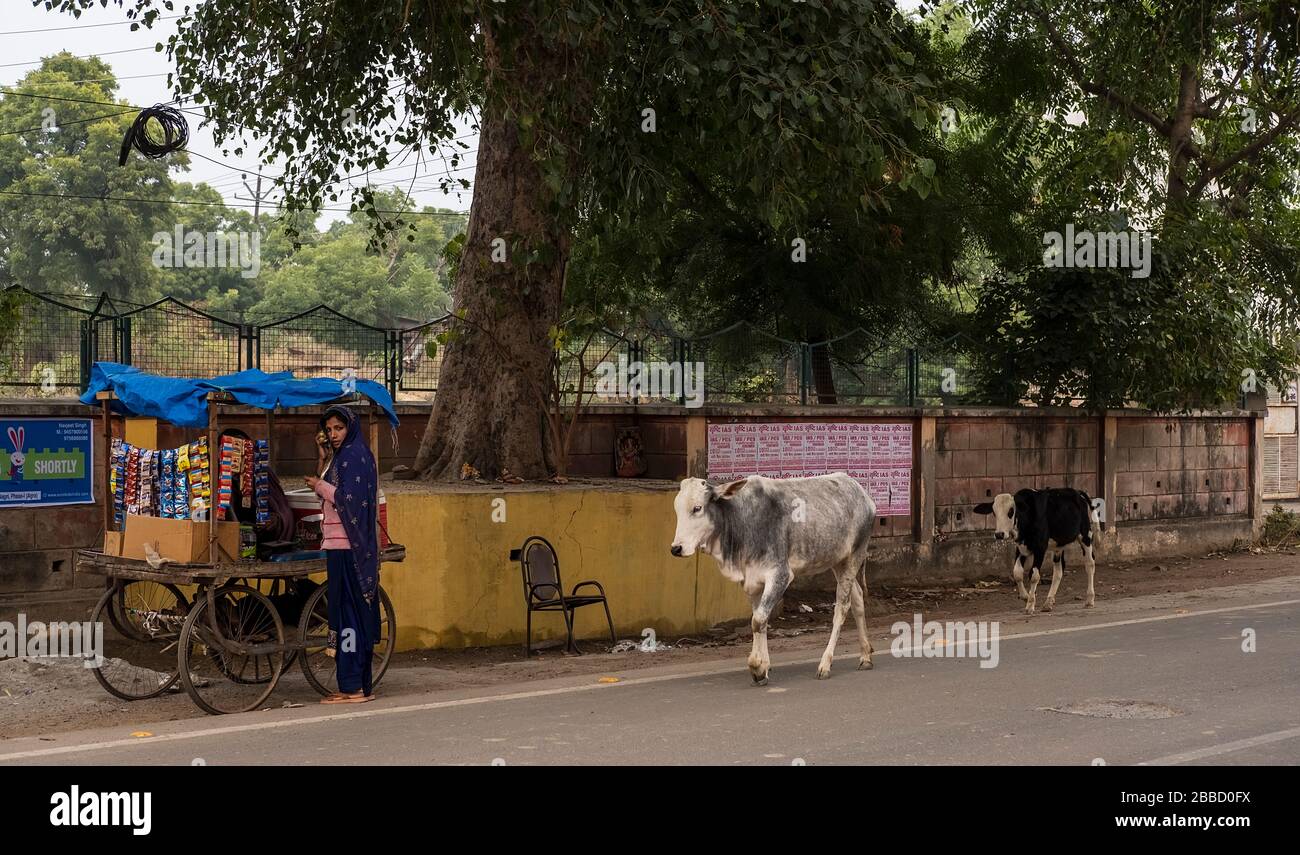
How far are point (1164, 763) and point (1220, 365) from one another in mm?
13960

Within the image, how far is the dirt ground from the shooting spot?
8.98 metres

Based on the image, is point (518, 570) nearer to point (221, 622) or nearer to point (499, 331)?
point (499, 331)

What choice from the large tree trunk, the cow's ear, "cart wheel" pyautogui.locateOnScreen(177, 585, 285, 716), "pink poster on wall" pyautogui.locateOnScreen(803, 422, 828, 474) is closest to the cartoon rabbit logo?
"cart wheel" pyautogui.locateOnScreen(177, 585, 285, 716)

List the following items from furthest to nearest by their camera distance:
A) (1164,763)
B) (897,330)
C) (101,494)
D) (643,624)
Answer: (897,330) < (643,624) < (101,494) < (1164,763)

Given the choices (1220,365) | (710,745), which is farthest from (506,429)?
(1220,365)

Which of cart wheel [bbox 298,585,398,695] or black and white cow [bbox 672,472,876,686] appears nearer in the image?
cart wheel [bbox 298,585,398,695]

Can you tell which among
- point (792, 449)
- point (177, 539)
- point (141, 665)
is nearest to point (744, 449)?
point (792, 449)

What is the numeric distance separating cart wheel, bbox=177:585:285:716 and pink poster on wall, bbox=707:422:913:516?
20.6 feet

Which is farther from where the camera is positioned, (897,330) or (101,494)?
(897,330)

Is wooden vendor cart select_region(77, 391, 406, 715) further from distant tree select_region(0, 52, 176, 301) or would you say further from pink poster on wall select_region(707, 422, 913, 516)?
distant tree select_region(0, 52, 176, 301)

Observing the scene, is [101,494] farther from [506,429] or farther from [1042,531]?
[1042,531]

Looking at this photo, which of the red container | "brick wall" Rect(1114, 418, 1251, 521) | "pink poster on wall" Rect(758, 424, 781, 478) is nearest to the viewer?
the red container

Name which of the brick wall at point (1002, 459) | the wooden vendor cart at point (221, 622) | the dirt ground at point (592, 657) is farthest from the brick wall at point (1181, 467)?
the wooden vendor cart at point (221, 622)

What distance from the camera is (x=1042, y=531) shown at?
14852 millimetres
